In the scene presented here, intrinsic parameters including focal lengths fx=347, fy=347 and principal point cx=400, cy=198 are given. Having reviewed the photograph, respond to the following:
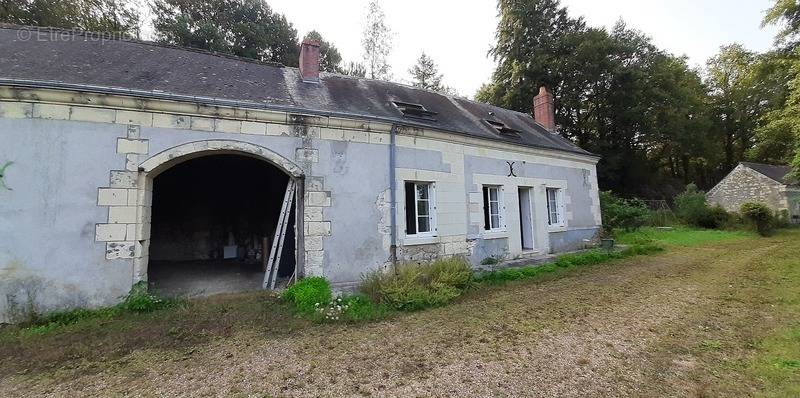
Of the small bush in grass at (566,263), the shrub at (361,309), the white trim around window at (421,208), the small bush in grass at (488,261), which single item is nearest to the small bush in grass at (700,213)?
the small bush in grass at (566,263)

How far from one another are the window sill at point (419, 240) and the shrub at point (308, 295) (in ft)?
6.42

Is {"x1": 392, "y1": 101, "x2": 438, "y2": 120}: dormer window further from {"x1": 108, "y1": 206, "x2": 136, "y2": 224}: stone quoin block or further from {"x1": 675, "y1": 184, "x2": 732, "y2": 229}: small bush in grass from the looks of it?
{"x1": 675, "y1": 184, "x2": 732, "y2": 229}: small bush in grass

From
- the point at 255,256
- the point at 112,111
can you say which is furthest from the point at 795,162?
the point at 112,111

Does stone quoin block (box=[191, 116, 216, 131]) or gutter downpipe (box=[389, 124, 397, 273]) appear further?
gutter downpipe (box=[389, 124, 397, 273])

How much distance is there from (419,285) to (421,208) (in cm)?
224

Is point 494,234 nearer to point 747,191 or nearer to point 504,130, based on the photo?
point 504,130

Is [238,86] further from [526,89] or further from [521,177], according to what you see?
[526,89]

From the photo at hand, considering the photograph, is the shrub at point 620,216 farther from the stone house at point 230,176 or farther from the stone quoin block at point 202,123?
the stone quoin block at point 202,123

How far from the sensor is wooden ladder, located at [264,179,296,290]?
623cm

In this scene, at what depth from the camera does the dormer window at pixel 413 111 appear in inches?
325

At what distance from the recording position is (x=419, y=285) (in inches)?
229

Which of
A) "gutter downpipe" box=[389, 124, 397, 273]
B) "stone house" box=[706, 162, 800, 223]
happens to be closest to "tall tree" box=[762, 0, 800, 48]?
"stone house" box=[706, 162, 800, 223]

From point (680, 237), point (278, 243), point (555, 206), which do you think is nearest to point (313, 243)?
point (278, 243)

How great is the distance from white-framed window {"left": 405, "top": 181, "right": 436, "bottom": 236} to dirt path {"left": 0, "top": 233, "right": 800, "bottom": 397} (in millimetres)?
2252
